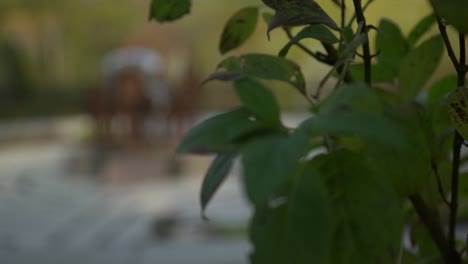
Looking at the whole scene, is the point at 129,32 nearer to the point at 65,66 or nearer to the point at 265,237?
the point at 65,66

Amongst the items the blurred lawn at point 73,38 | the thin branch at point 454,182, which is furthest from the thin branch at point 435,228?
the blurred lawn at point 73,38

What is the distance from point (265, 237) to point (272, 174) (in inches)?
1.6

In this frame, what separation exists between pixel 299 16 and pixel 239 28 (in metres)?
0.12

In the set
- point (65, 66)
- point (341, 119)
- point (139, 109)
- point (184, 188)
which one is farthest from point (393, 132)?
point (65, 66)

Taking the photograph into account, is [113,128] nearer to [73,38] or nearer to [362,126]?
[73,38]

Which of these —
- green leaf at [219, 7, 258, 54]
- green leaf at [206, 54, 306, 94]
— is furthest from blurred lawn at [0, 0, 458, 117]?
green leaf at [206, 54, 306, 94]

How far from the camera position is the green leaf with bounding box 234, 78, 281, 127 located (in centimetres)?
19

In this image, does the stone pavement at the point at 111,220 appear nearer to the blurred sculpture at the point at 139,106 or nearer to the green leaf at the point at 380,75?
the blurred sculpture at the point at 139,106

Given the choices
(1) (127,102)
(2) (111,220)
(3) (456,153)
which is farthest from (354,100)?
(1) (127,102)

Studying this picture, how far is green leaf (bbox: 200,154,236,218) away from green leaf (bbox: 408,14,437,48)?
15cm

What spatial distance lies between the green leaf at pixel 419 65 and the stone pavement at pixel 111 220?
1505mm

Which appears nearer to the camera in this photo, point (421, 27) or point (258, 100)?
point (258, 100)

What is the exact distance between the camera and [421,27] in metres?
0.33

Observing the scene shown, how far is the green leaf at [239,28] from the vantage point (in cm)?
Answer: 34
